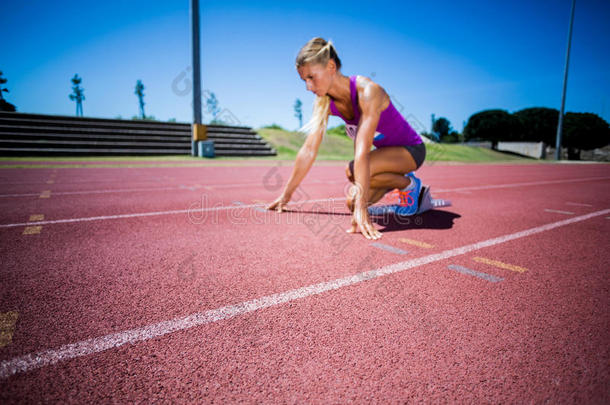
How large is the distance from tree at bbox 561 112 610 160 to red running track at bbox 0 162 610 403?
54668 millimetres

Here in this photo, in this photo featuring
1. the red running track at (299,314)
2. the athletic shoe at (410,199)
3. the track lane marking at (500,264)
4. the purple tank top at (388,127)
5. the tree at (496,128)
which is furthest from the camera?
the tree at (496,128)

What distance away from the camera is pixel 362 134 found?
3197mm

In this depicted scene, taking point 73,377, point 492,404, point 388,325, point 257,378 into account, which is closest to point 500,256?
point 388,325

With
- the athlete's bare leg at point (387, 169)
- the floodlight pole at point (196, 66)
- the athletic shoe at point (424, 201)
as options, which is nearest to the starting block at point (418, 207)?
the athletic shoe at point (424, 201)

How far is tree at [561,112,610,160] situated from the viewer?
146 feet

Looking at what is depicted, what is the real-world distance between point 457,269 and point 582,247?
5.30 ft

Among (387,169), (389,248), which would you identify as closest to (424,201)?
(387,169)

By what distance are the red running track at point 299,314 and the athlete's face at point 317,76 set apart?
146cm

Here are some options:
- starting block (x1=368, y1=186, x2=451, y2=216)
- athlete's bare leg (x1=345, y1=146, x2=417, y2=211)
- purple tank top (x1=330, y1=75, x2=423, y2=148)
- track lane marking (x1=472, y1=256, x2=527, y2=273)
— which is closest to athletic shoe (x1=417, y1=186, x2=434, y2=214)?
starting block (x1=368, y1=186, x2=451, y2=216)

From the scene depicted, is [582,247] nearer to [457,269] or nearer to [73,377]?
[457,269]

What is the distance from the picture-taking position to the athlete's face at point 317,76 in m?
3.18

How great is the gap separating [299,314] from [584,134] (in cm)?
5836

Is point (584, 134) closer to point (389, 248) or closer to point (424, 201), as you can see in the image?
point (424, 201)

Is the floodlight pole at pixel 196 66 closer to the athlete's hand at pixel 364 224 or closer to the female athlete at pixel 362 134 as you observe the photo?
the female athlete at pixel 362 134
